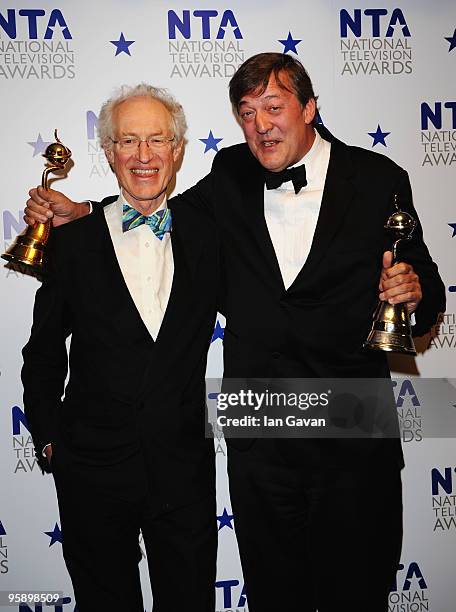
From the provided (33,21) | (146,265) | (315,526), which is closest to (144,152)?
(146,265)

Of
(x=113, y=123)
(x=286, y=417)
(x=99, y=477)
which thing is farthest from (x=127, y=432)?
(x=113, y=123)

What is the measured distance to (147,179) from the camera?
7.11 feet

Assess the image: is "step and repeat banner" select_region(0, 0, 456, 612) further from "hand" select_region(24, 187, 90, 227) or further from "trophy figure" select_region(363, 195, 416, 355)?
"trophy figure" select_region(363, 195, 416, 355)

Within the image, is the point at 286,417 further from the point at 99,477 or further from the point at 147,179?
the point at 147,179

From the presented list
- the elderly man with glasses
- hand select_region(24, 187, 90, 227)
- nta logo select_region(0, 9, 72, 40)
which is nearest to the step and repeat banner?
nta logo select_region(0, 9, 72, 40)

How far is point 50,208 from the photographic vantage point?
2271mm

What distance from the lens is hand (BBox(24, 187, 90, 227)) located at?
2.19m

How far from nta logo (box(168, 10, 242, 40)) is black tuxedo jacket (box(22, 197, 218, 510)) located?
2.96 ft

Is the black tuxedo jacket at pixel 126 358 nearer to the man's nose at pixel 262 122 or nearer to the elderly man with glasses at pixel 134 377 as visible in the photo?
the elderly man with glasses at pixel 134 377

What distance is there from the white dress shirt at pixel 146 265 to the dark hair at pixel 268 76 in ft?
1.45

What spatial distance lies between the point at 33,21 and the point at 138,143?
90 cm

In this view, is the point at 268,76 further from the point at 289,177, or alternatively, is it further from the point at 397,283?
the point at 397,283

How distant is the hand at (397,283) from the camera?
2.01 m

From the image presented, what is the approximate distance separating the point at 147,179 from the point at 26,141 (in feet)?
2.60
